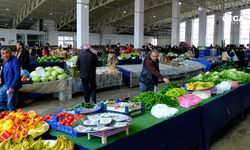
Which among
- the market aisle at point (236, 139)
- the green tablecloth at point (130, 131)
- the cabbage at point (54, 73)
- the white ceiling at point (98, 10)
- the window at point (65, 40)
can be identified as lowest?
the market aisle at point (236, 139)

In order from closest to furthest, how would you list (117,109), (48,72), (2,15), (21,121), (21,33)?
(21,121) < (117,109) < (48,72) < (2,15) < (21,33)

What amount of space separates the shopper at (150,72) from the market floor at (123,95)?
4.87 feet

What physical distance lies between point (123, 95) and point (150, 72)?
11.6ft

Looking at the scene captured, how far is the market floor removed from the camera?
4312mm

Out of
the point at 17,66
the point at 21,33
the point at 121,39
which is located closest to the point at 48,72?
the point at 17,66

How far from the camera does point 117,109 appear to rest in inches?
118

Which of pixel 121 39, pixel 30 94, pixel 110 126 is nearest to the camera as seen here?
pixel 110 126

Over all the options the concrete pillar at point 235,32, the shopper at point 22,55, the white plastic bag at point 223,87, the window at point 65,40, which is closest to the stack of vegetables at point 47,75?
the shopper at point 22,55

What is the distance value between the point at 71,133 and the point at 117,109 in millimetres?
682

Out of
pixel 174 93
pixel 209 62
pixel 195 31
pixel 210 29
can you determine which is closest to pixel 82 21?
pixel 209 62

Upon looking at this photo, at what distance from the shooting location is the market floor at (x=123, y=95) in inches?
170

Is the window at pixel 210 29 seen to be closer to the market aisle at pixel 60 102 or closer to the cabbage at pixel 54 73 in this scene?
the market aisle at pixel 60 102

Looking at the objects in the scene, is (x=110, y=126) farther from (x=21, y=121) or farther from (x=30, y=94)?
(x=30, y=94)

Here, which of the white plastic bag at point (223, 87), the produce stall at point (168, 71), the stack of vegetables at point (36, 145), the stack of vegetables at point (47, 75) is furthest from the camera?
the produce stall at point (168, 71)
